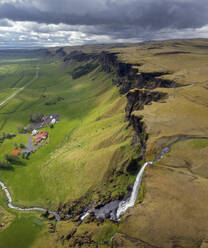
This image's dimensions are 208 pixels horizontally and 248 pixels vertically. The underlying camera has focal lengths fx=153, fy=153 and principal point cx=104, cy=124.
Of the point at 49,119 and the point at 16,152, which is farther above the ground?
the point at 49,119

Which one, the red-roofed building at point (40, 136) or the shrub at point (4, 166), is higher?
the red-roofed building at point (40, 136)

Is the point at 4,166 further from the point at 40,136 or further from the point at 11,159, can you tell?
the point at 40,136

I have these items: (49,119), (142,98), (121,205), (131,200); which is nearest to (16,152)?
(49,119)

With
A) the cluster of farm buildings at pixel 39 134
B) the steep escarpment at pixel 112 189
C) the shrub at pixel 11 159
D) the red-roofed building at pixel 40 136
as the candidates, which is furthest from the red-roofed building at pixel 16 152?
the steep escarpment at pixel 112 189

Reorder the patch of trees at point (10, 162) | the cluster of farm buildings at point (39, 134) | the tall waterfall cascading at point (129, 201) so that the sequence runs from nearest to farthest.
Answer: the tall waterfall cascading at point (129, 201)
the patch of trees at point (10, 162)
the cluster of farm buildings at point (39, 134)

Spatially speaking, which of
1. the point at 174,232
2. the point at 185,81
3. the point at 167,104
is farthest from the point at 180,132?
the point at 185,81

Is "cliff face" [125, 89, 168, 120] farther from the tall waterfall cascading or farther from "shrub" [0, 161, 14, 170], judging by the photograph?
"shrub" [0, 161, 14, 170]

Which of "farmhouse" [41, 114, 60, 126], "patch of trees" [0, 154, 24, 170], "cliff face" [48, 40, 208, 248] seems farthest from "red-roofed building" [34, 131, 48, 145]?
"cliff face" [48, 40, 208, 248]

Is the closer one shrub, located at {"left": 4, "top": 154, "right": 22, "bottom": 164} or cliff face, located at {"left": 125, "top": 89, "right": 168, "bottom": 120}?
cliff face, located at {"left": 125, "top": 89, "right": 168, "bottom": 120}

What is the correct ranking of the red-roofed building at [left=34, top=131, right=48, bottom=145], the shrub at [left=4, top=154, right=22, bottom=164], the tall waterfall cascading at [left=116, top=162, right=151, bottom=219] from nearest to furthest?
the tall waterfall cascading at [left=116, top=162, right=151, bottom=219]
the shrub at [left=4, top=154, right=22, bottom=164]
the red-roofed building at [left=34, top=131, right=48, bottom=145]

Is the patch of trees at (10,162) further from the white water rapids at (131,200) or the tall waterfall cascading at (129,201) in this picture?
the white water rapids at (131,200)

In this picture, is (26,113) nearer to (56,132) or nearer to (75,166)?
(56,132)
